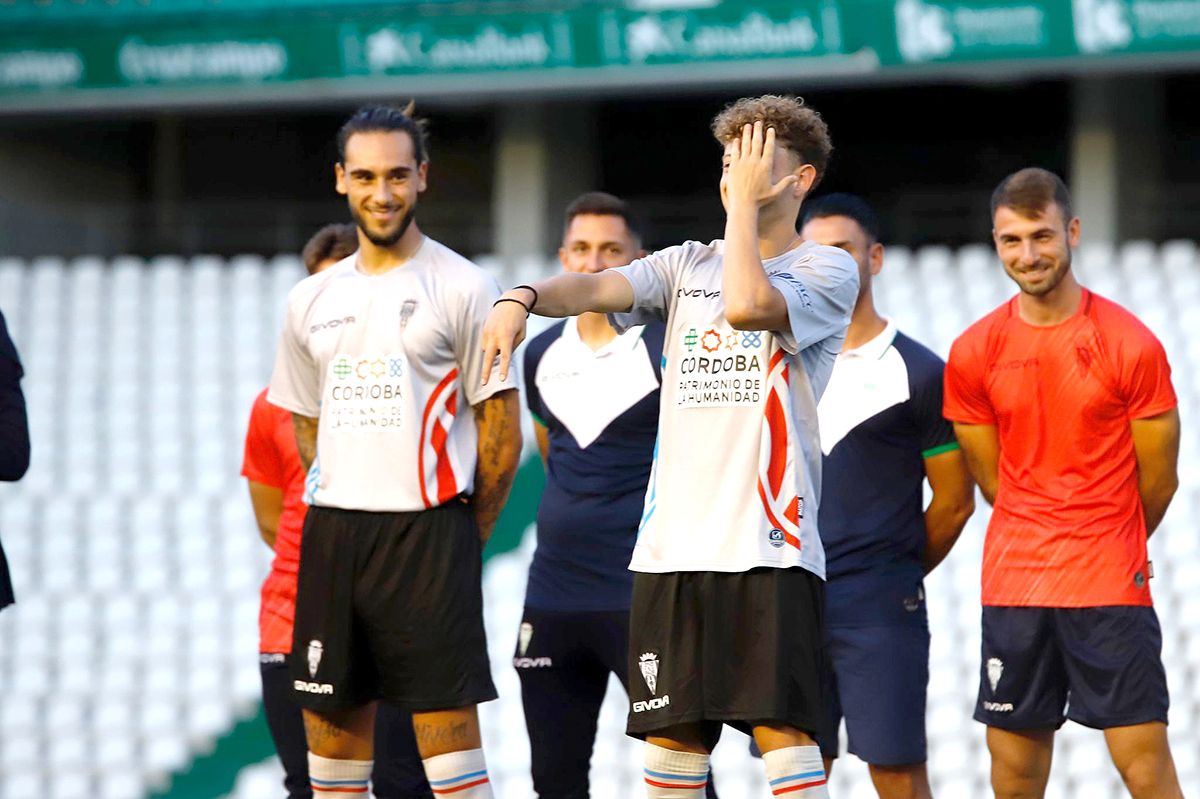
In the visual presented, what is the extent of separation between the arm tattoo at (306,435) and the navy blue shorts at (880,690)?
151cm

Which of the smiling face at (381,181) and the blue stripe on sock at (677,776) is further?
the smiling face at (381,181)

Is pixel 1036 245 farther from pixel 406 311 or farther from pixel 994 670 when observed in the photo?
pixel 406 311

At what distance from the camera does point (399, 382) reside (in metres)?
4.39

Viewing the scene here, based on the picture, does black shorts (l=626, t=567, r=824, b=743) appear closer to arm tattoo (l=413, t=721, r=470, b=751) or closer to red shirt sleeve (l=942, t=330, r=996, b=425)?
arm tattoo (l=413, t=721, r=470, b=751)

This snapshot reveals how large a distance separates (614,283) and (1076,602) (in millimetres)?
1672

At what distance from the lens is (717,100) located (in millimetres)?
15562

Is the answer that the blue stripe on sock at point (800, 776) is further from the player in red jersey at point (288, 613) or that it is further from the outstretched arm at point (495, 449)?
the player in red jersey at point (288, 613)

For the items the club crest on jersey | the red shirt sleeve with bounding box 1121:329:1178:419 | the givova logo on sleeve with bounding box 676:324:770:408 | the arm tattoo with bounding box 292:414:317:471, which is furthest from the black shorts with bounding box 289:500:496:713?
the red shirt sleeve with bounding box 1121:329:1178:419

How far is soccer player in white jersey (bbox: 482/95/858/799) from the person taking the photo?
3.67 m

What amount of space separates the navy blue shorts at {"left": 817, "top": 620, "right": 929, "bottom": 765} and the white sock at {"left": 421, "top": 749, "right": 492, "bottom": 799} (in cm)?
100

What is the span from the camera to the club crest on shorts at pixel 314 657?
4.36 meters

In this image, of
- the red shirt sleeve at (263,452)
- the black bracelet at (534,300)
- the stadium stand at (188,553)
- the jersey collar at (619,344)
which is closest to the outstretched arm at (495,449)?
the jersey collar at (619,344)

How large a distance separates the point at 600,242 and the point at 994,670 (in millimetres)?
1686

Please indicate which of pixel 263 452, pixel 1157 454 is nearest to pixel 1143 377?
pixel 1157 454
